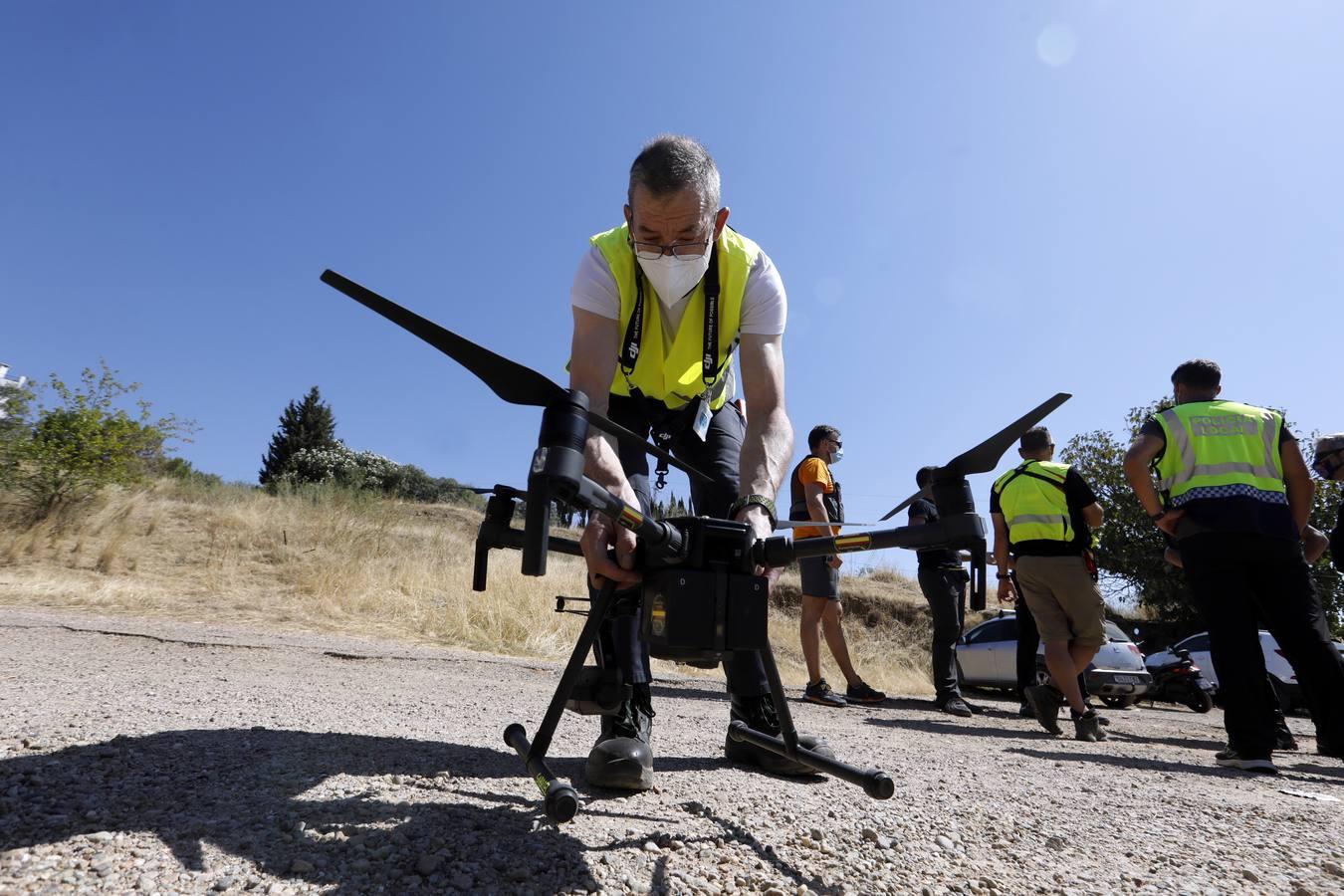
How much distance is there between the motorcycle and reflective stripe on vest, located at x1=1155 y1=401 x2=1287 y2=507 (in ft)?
26.2

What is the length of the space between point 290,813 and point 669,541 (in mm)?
952

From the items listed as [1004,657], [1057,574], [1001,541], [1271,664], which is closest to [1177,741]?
[1057,574]

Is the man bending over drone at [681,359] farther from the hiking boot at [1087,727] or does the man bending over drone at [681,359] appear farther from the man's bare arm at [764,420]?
the hiking boot at [1087,727]

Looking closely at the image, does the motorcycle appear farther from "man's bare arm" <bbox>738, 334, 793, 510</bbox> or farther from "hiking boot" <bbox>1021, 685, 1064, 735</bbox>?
"man's bare arm" <bbox>738, 334, 793, 510</bbox>

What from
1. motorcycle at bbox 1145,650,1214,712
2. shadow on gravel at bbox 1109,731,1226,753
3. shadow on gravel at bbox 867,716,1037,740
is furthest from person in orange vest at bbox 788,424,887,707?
motorcycle at bbox 1145,650,1214,712

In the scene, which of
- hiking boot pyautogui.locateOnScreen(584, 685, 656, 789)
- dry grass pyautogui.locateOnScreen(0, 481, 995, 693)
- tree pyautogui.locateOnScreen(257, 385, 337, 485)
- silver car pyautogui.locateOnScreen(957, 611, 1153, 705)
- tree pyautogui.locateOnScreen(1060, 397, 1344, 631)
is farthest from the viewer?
tree pyautogui.locateOnScreen(257, 385, 337, 485)

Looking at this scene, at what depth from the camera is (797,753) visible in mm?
1712

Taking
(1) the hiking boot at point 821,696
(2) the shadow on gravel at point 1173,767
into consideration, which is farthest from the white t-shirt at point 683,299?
(1) the hiking boot at point 821,696

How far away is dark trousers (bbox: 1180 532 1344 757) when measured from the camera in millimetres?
3402

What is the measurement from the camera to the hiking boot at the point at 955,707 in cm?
577

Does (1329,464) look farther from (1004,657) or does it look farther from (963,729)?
(1004,657)

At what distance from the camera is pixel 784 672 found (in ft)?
37.0

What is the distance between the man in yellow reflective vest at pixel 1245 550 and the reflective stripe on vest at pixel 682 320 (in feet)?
8.17

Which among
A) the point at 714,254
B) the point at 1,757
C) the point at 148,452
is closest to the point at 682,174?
the point at 714,254
